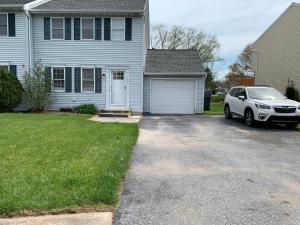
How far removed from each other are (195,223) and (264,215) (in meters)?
0.96

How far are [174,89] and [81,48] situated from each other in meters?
5.78

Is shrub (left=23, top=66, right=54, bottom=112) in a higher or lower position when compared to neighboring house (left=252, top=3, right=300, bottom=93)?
lower

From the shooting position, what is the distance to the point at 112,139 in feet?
33.9

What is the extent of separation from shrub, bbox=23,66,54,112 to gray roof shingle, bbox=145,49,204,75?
555 cm

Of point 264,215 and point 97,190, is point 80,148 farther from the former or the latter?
point 264,215

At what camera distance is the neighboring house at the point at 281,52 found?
24.6 metres

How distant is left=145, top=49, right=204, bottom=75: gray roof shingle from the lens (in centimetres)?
2136

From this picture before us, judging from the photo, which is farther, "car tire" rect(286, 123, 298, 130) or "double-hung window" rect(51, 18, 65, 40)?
"double-hung window" rect(51, 18, 65, 40)

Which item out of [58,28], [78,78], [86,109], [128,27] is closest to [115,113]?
[86,109]

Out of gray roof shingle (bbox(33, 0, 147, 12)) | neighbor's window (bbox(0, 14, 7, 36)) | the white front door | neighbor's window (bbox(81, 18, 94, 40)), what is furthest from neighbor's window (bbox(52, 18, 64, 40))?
the white front door

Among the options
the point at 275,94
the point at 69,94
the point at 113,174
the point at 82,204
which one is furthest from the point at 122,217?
the point at 69,94

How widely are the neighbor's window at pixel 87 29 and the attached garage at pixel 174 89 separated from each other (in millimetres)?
3789

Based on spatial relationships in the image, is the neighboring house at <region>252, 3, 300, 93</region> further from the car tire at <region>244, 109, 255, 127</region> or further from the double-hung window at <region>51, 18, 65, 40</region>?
the double-hung window at <region>51, 18, 65, 40</region>

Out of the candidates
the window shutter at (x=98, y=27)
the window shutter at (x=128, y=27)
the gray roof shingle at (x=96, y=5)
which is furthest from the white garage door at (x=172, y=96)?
the gray roof shingle at (x=96, y=5)
